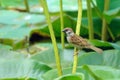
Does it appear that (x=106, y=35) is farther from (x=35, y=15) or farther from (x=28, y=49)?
(x=35, y=15)

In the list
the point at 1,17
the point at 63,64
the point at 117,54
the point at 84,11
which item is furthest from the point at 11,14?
the point at 117,54

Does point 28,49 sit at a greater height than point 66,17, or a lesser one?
lesser

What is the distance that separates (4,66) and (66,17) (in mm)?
584

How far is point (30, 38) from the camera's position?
6.79 ft

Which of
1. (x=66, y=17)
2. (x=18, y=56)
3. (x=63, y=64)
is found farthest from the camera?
(x=66, y=17)

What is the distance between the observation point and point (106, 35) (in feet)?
6.25

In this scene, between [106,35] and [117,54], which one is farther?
[106,35]

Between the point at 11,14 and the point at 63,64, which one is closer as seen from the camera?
the point at 63,64

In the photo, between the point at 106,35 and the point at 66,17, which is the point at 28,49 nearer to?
the point at 66,17

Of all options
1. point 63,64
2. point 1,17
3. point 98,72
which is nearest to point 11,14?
point 1,17

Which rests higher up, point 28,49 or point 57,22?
point 57,22

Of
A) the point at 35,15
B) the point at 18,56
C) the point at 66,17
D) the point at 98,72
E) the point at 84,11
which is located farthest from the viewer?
the point at 35,15

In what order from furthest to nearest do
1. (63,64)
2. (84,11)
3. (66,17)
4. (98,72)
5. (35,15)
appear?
(35,15)
(84,11)
(66,17)
(63,64)
(98,72)

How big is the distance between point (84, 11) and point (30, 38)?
30 cm
